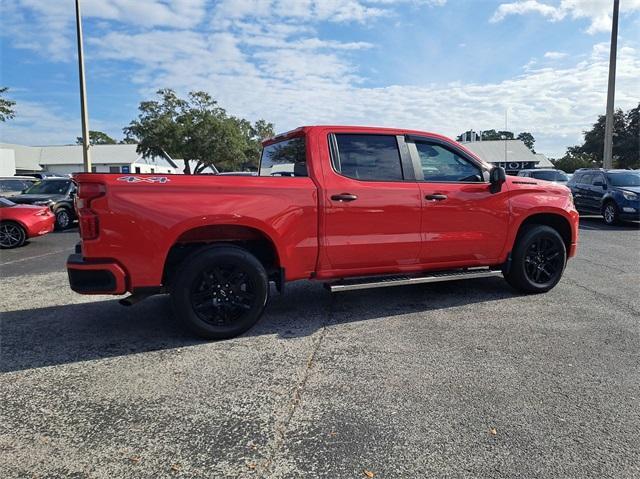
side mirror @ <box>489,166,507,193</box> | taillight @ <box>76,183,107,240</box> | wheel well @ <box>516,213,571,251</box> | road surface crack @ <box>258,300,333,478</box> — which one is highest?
side mirror @ <box>489,166,507,193</box>

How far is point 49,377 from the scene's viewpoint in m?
3.46

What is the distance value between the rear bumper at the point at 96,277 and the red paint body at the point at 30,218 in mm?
7840

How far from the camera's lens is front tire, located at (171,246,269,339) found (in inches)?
158

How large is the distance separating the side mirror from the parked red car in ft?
32.6

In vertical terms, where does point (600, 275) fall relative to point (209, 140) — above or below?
below

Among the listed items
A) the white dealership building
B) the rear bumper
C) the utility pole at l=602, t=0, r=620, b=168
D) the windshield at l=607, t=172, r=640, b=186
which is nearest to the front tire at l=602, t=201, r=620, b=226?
the windshield at l=607, t=172, r=640, b=186

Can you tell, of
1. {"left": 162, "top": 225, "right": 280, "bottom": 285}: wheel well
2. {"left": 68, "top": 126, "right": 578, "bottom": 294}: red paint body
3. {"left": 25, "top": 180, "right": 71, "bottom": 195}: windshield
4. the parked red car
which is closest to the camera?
{"left": 68, "top": 126, "right": 578, "bottom": 294}: red paint body

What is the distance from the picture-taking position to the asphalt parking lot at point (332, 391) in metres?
2.45

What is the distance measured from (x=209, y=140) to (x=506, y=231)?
1443 inches

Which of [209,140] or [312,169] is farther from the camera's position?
[209,140]

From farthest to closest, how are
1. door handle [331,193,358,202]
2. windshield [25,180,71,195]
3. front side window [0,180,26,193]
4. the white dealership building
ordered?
the white dealership building → front side window [0,180,26,193] → windshield [25,180,71,195] → door handle [331,193,358,202]

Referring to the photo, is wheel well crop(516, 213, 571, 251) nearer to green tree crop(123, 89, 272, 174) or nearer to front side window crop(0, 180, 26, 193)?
front side window crop(0, 180, 26, 193)

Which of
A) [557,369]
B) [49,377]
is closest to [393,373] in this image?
[557,369]

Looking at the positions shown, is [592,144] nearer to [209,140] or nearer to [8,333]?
[209,140]
